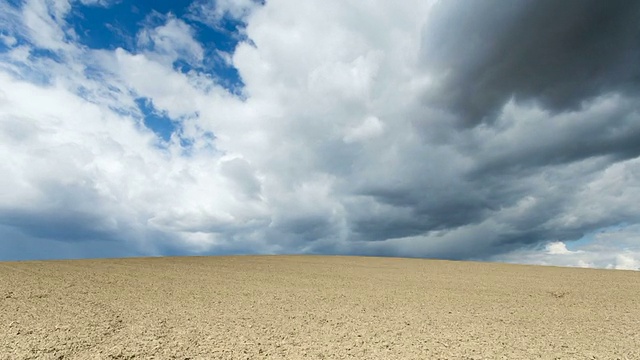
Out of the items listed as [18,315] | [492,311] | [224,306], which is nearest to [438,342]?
[492,311]

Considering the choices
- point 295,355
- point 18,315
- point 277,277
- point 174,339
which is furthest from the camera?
point 277,277

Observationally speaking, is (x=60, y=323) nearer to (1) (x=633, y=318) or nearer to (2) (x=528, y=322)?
(2) (x=528, y=322)

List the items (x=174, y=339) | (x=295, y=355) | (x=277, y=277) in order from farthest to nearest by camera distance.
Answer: (x=277, y=277) < (x=174, y=339) < (x=295, y=355)

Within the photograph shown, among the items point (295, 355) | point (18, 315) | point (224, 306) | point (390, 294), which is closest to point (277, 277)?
point (390, 294)

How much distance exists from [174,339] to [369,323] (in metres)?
5.86

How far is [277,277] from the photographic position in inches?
1013

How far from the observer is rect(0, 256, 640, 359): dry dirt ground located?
9.76 meters

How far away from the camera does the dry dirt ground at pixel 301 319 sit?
976cm

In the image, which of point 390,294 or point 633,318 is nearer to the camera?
point 633,318

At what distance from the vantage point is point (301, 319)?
13.3 m

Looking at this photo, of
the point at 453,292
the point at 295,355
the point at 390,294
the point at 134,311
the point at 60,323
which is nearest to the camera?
the point at 295,355

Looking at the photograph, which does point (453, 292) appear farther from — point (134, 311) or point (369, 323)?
point (134, 311)

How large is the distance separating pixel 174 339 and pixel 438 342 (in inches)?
274

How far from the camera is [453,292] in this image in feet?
68.7
